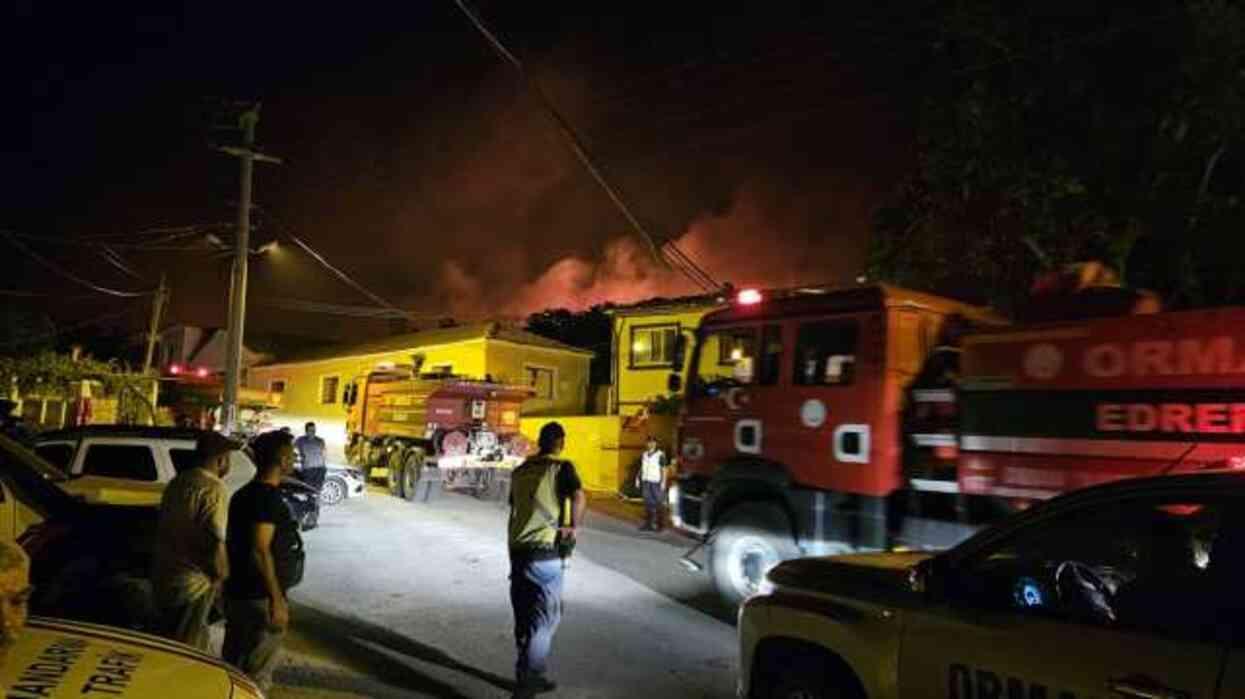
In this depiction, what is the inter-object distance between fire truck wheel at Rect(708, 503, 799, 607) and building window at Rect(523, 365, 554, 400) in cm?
2346

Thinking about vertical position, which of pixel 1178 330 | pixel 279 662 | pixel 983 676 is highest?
pixel 1178 330

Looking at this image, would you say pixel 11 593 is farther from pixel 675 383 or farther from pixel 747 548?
pixel 675 383

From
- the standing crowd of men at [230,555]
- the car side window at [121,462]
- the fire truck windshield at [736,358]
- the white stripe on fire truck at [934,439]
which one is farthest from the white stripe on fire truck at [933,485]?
the car side window at [121,462]

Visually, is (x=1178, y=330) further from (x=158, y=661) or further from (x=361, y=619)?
(x=361, y=619)

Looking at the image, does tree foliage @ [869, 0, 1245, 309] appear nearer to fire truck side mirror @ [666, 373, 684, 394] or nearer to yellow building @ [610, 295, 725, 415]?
fire truck side mirror @ [666, 373, 684, 394]

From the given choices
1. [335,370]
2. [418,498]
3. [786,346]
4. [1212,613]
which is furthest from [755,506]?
[335,370]

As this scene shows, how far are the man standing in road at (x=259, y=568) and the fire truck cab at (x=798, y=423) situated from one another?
517cm

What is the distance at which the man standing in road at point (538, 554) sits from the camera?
21.2 feet

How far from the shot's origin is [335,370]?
41.2 m

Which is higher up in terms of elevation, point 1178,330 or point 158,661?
point 1178,330

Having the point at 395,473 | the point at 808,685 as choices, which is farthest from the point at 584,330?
the point at 808,685

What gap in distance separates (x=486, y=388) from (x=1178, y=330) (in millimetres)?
17127

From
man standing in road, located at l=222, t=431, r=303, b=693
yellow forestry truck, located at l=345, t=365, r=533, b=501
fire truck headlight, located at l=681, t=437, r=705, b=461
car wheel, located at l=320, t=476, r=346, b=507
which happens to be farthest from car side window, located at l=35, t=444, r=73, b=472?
yellow forestry truck, located at l=345, t=365, r=533, b=501

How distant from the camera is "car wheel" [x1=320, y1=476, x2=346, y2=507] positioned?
19.2 m
